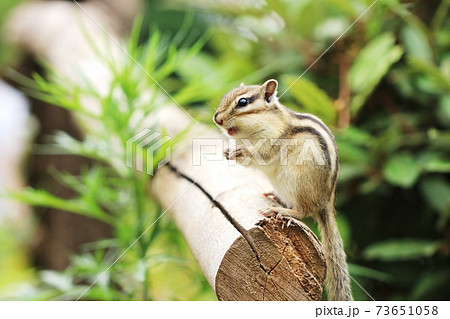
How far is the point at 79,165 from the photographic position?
1949 mm

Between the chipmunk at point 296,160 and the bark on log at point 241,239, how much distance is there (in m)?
0.03

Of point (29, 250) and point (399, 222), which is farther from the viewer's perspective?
point (29, 250)

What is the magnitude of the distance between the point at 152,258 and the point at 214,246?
40 cm

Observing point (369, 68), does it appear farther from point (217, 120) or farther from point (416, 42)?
point (217, 120)

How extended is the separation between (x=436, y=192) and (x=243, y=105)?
65cm

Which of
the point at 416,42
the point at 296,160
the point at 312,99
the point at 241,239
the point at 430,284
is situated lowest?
the point at 430,284

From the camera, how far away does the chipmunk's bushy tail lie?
0.78 m

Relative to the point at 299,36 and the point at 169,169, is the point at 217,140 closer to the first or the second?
the point at 169,169

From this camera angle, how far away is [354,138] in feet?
3.58

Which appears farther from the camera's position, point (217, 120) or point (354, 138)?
point (354, 138)

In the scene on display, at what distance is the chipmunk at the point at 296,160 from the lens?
0.75 meters

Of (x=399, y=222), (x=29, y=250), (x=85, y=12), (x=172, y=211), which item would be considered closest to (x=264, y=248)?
(x=172, y=211)

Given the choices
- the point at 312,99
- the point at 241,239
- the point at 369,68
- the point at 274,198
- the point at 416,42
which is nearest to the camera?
the point at 241,239

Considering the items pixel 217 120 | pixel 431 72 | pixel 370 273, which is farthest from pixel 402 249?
pixel 217 120
